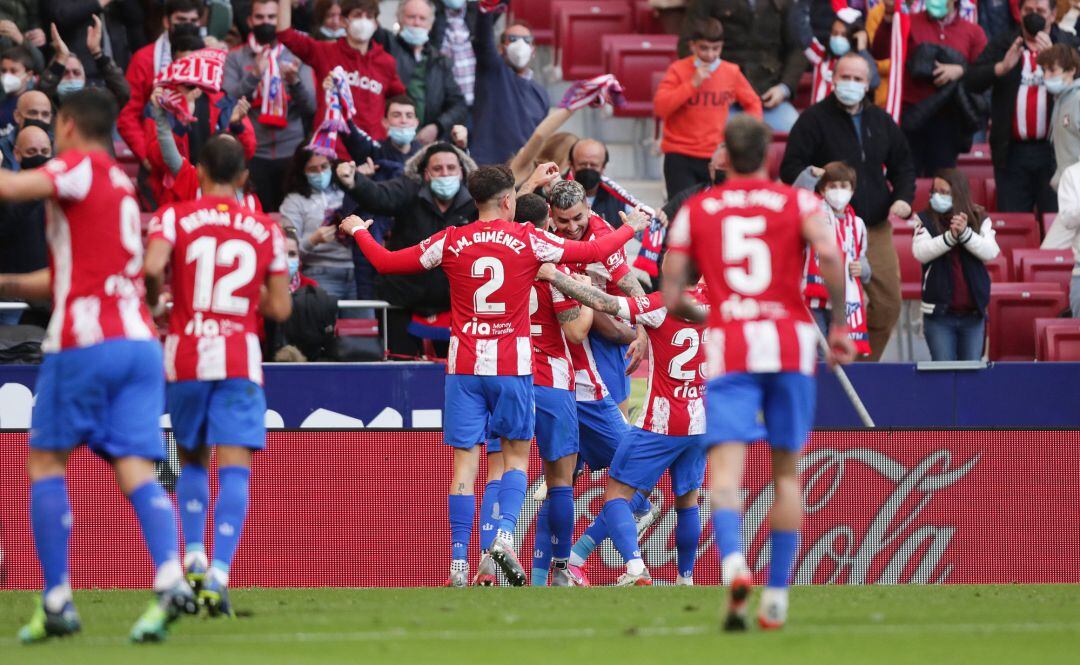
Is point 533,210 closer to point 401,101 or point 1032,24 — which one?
point 401,101

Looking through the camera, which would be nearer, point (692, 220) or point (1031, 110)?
point (692, 220)

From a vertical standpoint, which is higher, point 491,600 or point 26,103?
point 26,103

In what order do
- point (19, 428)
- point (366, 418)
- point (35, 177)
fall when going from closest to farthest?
point (35, 177)
point (19, 428)
point (366, 418)

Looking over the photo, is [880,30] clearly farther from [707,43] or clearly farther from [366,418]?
[366,418]

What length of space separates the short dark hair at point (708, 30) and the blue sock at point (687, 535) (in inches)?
231

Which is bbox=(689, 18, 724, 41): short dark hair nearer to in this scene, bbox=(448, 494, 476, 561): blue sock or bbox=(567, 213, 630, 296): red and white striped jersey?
bbox=(567, 213, 630, 296): red and white striped jersey

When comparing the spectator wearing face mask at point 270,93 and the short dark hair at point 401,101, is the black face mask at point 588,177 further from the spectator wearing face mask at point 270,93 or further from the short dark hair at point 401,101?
the spectator wearing face mask at point 270,93

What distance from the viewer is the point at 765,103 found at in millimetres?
16562

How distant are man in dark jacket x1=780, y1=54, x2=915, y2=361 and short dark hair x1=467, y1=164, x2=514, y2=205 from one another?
17.6 ft

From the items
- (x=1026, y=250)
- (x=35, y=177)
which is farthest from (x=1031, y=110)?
(x=35, y=177)

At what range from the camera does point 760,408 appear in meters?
7.14

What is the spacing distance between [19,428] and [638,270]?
4.61 m

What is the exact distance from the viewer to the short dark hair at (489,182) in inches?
383

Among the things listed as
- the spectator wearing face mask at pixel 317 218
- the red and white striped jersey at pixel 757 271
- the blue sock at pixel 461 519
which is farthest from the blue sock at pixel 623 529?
the spectator wearing face mask at pixel 317 218
